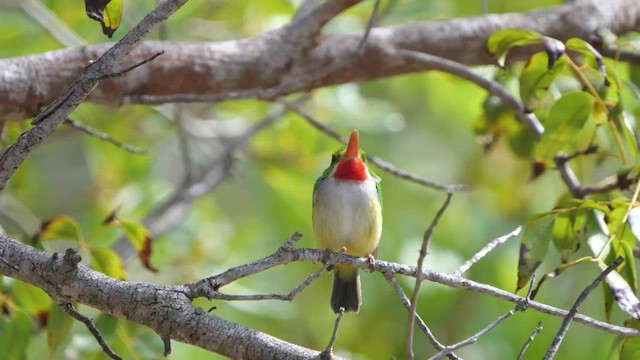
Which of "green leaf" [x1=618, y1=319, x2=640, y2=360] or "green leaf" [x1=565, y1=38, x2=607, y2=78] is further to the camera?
"green leaf" [x1=565, y1=38, x2=607, y2=78]

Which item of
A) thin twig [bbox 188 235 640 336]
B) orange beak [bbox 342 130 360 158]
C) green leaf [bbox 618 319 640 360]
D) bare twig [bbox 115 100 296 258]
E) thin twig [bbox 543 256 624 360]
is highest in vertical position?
bare twig [bbox 115 100 296 258]

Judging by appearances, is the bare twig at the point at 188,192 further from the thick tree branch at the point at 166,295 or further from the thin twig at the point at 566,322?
the thin twig at the point at 566,322

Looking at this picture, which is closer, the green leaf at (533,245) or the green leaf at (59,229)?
the green leaf at (533,245)

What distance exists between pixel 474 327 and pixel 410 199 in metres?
0.89

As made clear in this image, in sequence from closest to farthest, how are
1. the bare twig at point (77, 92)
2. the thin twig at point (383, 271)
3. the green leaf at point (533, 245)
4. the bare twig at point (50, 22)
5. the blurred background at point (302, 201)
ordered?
the bare twig at point (77, 92) → the thin twig at point (383, 271) → the green leaf at point (533, 245) → the bare twig at point (50, 22) → the blurred background at point (302, 201)

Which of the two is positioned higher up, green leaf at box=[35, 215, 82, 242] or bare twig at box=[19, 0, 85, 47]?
bare twig at box=[19, 0, 85, 47]

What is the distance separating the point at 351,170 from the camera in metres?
3.74

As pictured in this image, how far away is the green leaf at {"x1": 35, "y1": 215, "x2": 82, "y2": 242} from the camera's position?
3.29 m

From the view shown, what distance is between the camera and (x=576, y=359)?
18.1 feet

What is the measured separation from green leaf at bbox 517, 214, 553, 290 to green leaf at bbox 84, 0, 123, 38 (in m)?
1.35

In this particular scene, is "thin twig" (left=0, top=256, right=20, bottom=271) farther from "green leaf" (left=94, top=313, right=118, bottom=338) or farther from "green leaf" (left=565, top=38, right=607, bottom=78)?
"green leaf" (left=565, top=38, right=607, bottom=78)

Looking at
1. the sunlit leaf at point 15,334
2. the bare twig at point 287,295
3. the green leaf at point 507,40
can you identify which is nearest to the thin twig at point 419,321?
the bare twig at point 287,295

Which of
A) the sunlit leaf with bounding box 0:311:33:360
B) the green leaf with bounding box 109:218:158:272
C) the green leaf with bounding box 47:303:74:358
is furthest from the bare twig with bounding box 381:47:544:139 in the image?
the sunlit leaf with bounding box 0:311:33:360

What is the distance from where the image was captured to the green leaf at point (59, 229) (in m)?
3.29
